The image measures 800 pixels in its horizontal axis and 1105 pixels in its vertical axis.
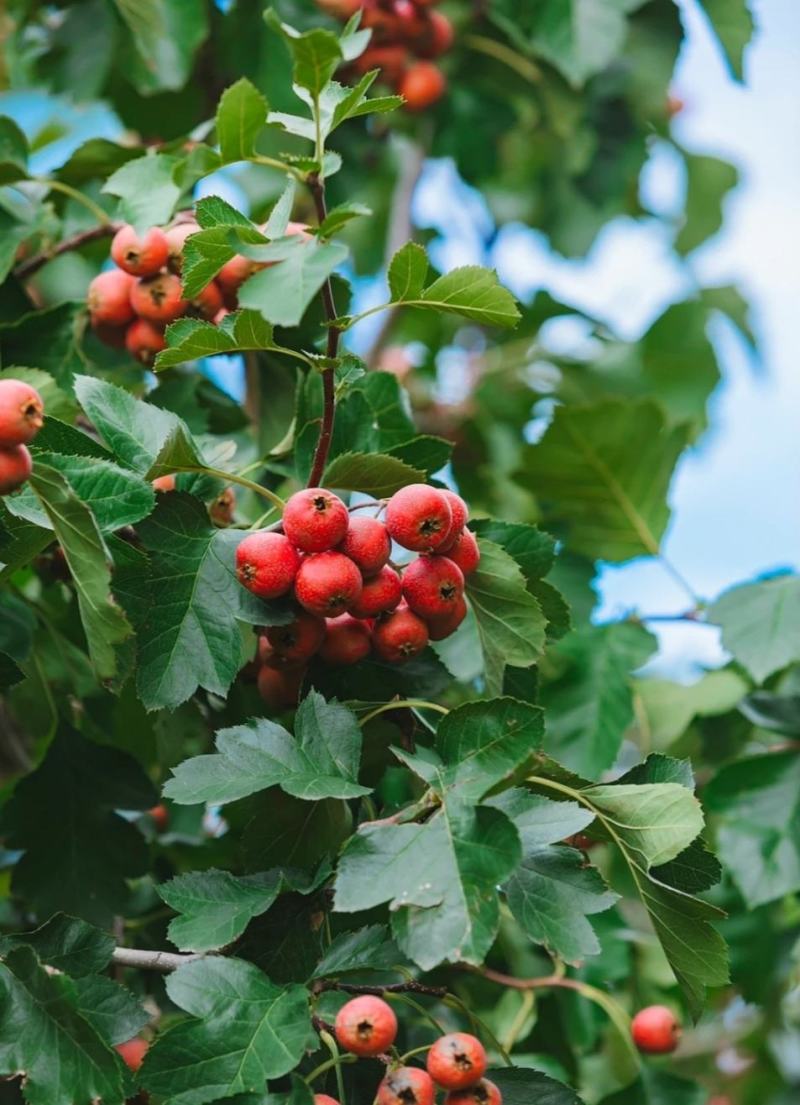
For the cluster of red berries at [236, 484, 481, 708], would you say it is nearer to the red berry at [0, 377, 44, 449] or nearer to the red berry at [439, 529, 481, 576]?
the red berry at [439, 529, 481, 576]

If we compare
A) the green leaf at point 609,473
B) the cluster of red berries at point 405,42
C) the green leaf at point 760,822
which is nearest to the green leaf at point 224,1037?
the green leaf at point 760,822

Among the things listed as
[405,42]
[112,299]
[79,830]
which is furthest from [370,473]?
[405,42]

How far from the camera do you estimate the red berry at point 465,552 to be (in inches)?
37.0

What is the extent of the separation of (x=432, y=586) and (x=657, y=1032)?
0.62 metres

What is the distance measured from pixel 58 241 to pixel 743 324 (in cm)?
172

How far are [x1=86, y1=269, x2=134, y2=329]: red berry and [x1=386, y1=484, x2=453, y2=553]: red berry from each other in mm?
392

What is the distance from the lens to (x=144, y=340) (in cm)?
113

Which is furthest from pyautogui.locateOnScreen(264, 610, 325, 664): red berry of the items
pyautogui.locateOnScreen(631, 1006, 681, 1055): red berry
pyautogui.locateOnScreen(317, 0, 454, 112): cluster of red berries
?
pyautogui.locateOnScreen(317, 0, 454, 112): cluster of red berries

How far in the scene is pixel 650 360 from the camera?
2150 millimetres

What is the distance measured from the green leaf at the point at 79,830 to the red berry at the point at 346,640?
0.33 meters

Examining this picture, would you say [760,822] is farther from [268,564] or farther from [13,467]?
[13,467]

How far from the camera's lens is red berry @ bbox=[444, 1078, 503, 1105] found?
0.80m

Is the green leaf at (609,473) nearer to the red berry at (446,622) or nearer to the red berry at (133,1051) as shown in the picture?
the red berry at (446,622)

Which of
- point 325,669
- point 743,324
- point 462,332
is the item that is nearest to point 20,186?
point 325,669
